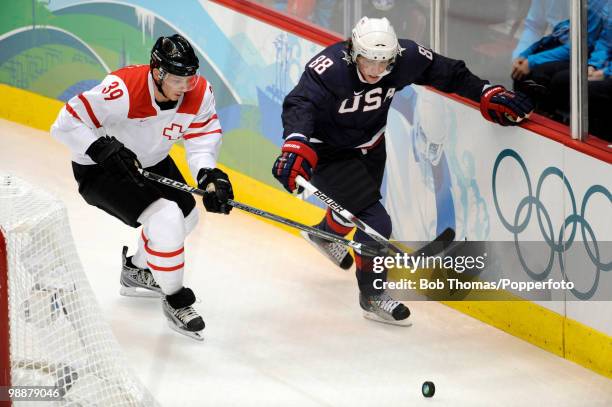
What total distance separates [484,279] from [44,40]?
3370 mm

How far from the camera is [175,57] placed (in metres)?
4.12

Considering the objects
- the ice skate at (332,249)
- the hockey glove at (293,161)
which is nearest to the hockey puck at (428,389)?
the hockey glove at (293,161)

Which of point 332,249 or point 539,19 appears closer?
point 539,19

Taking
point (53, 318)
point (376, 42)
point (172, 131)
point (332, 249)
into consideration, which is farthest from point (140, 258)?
point (53, 318)

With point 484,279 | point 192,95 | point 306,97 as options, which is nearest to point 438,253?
point 484,279

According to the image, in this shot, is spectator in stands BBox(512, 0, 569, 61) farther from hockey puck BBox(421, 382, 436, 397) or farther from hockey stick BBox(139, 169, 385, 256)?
hockey puck BBox(421, 382, 436, 397)

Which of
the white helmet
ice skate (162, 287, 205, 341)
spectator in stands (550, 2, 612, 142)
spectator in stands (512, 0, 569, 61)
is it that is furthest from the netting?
spectator in stands (512, 0, 569, 61)

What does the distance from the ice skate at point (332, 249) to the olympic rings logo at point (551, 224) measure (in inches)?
32.9

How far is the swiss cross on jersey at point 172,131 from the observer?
174 inches

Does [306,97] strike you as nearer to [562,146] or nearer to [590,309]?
[562,146]

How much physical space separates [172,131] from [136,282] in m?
0.69

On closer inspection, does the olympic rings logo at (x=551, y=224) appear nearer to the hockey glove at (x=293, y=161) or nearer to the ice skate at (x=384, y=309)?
the ice skate at (x=384, y=309)

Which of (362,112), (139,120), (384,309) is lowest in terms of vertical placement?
(384,309)

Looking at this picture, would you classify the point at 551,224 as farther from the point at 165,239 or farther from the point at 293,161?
the point at 165,239
